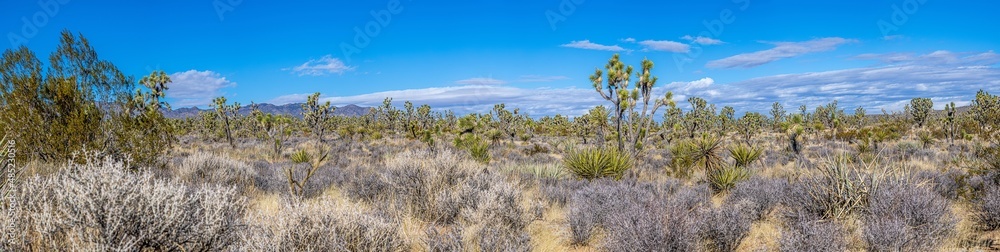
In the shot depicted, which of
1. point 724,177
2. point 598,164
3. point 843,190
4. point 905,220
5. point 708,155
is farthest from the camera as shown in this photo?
point 598,164

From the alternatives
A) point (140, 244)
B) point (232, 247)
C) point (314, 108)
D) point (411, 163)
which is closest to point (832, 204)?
point (411, 163)

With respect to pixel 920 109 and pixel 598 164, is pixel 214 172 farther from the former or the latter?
pixel 920 109

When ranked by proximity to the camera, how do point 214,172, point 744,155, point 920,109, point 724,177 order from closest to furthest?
point 214,172
point 724,177
point 744,155
point 920,109

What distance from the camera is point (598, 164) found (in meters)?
11.8

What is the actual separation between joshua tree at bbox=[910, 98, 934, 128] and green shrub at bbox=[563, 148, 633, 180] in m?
50.6

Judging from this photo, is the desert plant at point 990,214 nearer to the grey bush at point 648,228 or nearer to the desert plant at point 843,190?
the desert plant at point 843,190

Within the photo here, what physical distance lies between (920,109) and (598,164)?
5322 cm

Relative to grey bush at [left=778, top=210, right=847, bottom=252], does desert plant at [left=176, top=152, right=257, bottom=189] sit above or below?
below

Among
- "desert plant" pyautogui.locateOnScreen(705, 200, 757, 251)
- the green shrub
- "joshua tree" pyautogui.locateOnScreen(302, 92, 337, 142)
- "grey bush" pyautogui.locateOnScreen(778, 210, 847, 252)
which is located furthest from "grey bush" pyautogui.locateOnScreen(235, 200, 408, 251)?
"joshua tree" pyautogui.locateOnScreen(302, 92, 337, 142)

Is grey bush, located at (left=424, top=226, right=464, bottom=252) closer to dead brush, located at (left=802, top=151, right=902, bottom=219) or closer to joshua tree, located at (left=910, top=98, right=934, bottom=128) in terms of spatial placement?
dead brush, located at (left=802, top=151, right=902, bottom=219)

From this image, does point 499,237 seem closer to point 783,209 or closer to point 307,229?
point 307,229

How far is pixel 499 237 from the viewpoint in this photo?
16.6ft

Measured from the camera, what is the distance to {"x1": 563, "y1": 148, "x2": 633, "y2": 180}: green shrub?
1180cm

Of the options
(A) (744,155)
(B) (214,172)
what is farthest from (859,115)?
(B) (214,172)
